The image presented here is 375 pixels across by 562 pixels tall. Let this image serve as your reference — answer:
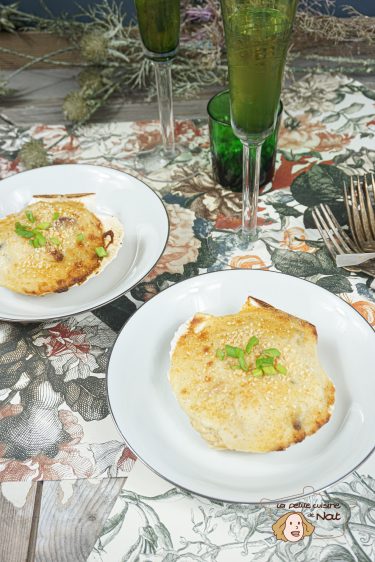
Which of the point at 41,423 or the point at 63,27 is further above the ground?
the point at 63,27

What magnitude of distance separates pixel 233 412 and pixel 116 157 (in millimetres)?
1218

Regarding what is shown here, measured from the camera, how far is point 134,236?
64.6 inches

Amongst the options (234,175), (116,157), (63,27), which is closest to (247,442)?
(234,175)

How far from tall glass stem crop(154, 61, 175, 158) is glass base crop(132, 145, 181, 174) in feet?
0.03

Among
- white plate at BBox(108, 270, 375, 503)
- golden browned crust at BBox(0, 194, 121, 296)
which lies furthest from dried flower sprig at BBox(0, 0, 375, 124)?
white plate at BBox(108, 270, 375, 503)

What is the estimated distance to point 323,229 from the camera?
1691 mm

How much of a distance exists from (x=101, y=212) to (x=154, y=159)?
42cm

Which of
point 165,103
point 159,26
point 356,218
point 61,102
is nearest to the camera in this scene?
point 356,218

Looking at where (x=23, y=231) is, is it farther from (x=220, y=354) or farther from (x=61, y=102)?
(x=61, y=102)

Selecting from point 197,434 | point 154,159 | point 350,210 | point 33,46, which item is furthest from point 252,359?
point 33,46

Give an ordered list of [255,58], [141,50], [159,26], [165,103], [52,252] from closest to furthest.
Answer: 1. [255,58]
2. [52,252]
3. [159,26]
4. [165,103]
5. [141,50]

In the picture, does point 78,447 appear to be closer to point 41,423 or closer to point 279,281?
point 41,423

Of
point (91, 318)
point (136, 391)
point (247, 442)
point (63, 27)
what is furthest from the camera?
point (63, 27)

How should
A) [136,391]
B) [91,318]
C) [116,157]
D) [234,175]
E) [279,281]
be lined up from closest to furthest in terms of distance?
[136,391], [279,281], [91,318], [234,175], [116,157]
